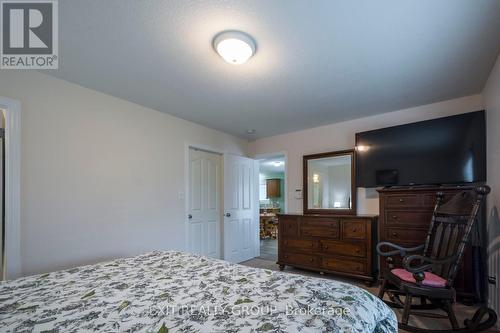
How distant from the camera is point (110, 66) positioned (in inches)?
86.6

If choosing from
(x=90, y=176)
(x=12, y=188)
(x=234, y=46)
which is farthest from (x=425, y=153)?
(x=12, y=188)

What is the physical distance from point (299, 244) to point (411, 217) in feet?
5.08

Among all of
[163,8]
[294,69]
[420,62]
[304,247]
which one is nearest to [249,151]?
[304,247]

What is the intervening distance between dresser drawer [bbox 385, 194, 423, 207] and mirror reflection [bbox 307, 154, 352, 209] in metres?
0.76

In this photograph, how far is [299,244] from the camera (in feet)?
12.3

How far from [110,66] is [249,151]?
3.17m

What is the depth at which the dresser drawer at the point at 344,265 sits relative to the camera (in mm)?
3186

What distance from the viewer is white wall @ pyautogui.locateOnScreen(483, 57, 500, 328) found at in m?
2.16

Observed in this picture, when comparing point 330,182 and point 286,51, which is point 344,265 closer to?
point 330,182

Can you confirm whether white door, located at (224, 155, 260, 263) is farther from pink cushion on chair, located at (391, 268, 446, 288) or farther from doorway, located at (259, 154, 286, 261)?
pink cushion on chair, located at (391, 268, 446, 288)

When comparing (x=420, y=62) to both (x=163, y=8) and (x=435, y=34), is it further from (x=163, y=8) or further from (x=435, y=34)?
(x=163, y=8)

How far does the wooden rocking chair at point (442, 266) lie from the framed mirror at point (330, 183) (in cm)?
123

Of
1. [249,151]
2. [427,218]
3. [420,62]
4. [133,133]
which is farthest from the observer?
[249,151]

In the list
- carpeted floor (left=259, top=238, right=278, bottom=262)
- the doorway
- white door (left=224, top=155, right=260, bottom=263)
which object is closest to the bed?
white door (left=224, top=155, right=260, bottom=263)
